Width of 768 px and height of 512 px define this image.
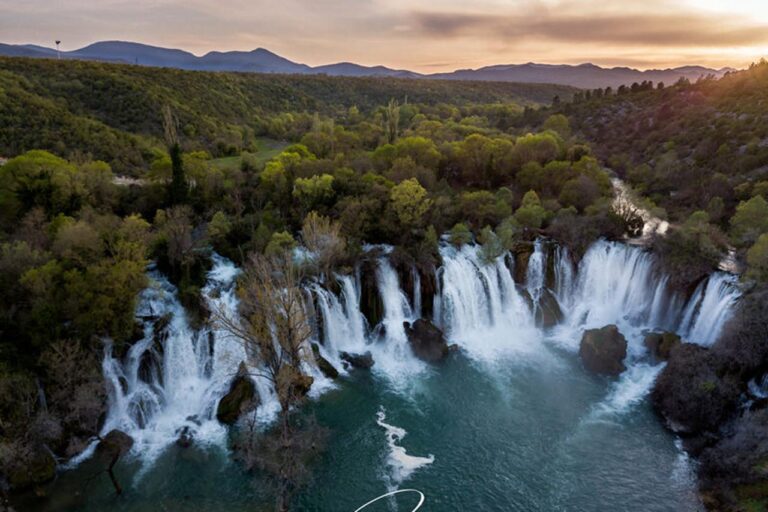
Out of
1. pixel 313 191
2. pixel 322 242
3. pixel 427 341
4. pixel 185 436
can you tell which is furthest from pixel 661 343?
pixel 185 436

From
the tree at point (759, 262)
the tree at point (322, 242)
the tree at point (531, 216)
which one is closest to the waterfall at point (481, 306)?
the tree at point (531, 216)

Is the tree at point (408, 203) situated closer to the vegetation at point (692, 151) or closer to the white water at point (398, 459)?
the white water at point (398, 459)

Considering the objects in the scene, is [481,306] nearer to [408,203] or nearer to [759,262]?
[408,203]

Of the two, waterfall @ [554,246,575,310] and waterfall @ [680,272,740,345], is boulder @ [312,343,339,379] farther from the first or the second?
waterfall @ [680,272,740,345]

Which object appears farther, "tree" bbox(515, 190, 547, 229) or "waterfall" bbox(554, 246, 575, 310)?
"tree" bbox(515, 190, 547, 229)

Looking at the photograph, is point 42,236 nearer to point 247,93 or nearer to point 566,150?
point 566,150

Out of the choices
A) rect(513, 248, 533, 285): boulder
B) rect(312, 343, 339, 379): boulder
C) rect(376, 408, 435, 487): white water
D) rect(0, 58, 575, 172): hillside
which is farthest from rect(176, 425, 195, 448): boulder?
rect(0, 58, 575, 172): hillside
